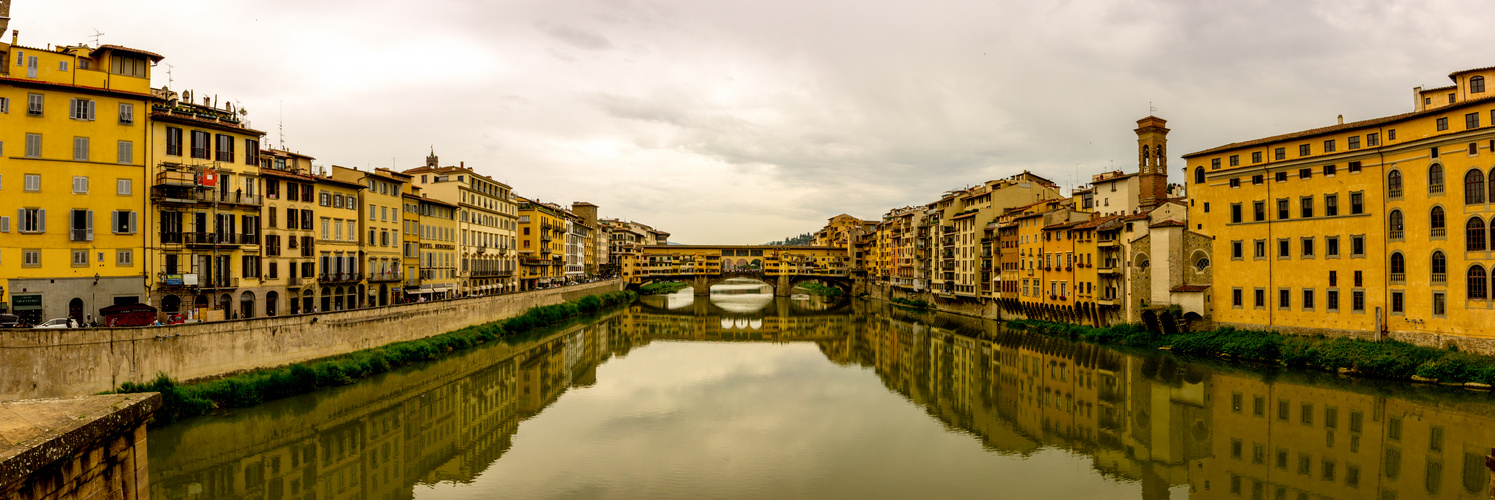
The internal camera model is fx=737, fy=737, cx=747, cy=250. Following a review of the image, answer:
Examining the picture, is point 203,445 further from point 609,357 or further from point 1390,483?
point 1390,483

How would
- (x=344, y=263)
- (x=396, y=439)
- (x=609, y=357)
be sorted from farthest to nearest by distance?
(x=609, y=357), (x=344, y=263), (x=396, y=439)

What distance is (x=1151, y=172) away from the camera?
152 feet

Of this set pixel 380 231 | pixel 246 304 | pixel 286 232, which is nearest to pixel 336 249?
pixel 286 232

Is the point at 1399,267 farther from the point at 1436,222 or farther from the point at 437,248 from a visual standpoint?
the point at 437,248

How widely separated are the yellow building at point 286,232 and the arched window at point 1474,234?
152 feet

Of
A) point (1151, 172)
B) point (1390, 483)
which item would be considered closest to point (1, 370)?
point (1390, 483)

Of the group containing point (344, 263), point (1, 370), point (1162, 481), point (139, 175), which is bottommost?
point (1162, 481)

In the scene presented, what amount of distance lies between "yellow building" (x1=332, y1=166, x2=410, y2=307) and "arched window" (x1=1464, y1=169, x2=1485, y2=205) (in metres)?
47.1

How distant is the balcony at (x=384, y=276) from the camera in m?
38.6

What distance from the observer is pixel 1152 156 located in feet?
151

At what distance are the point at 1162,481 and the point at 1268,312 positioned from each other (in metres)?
21.1

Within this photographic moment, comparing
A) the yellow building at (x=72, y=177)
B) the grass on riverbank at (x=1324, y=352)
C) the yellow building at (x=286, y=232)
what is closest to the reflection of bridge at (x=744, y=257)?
the grass on riverbank at (x=1324, y=352)

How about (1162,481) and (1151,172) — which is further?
(1151,172)

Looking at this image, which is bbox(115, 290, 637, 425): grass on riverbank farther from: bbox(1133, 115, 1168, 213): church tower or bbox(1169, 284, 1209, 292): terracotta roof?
bbox(1133, 115, 1168, 213): church tower
